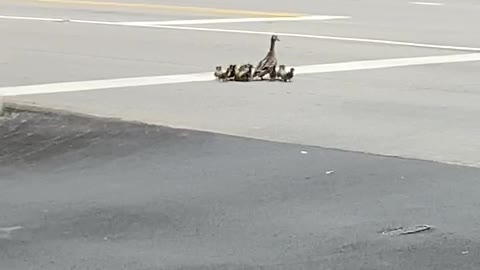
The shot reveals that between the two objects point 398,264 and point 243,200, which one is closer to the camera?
point 398,264

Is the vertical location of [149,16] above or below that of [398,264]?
below

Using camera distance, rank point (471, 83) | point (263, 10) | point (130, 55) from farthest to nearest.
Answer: point (263, 10) < point (130, 55) < point (471, 83)

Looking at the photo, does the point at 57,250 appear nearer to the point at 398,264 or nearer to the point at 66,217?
the point at 66,217

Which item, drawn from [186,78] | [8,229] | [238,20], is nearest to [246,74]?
[186,78]

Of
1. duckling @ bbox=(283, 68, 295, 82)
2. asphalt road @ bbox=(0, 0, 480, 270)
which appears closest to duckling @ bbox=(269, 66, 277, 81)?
duckling @ bbox=(283, 68, 295, 82)

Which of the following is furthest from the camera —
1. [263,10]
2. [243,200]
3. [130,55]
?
[263,10]

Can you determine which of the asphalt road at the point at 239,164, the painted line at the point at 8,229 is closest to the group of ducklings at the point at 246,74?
the asphalt road at the point at 239,164

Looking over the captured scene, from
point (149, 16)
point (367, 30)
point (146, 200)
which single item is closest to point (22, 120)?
point (146, 200)

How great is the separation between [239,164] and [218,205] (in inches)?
47.3

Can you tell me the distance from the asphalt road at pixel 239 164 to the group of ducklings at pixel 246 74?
0.16m

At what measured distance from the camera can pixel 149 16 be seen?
20.7 metres

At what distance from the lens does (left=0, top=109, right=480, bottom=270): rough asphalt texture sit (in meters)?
5.86

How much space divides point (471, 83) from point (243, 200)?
19.4 ft

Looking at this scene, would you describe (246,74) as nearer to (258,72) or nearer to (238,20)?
(258,72)
